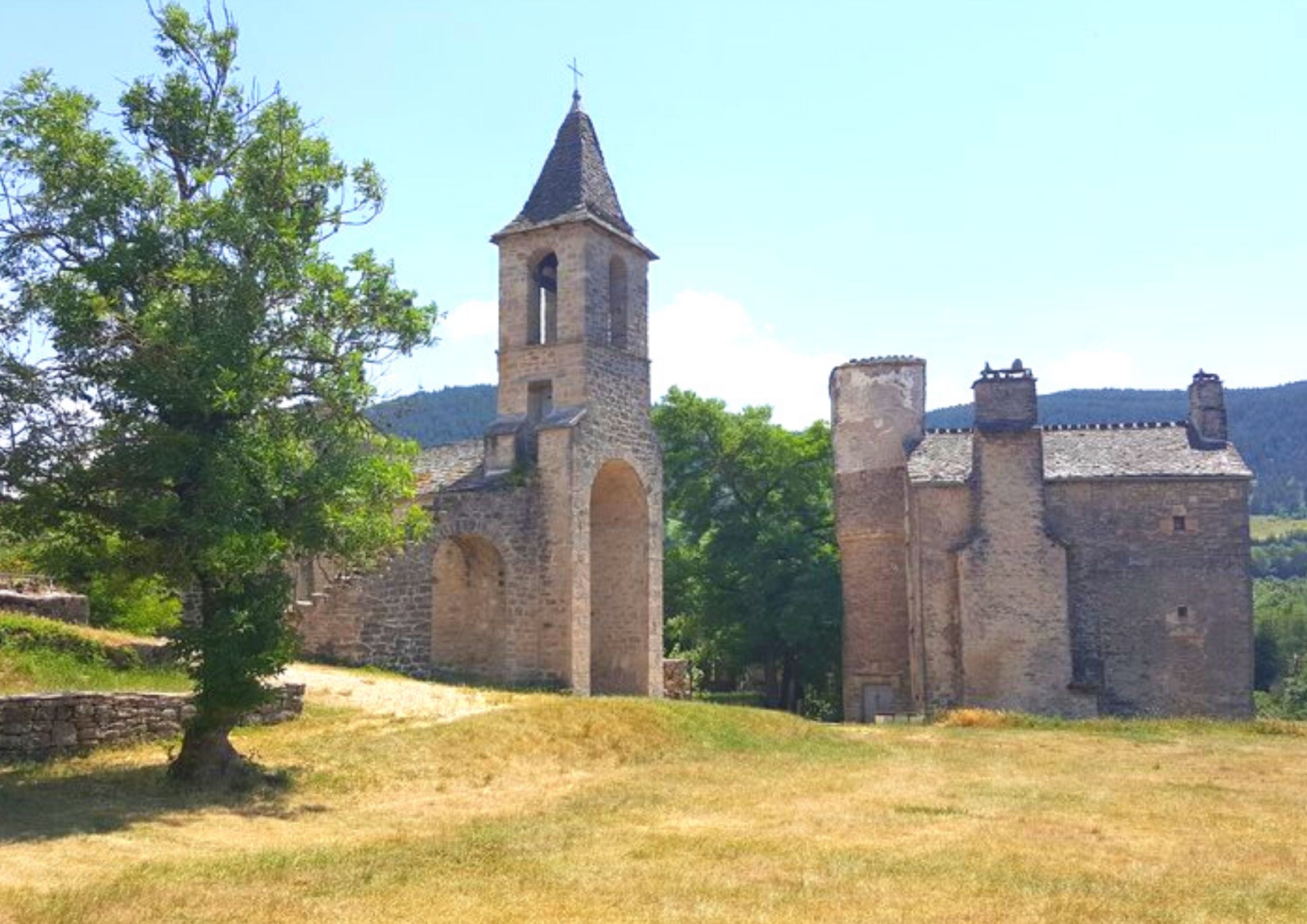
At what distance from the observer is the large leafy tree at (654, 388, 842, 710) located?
3581 cm

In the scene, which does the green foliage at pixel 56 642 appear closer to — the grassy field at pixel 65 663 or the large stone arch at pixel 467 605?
the grassy field at pixel 65 663

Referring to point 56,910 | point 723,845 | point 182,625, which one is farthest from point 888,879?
point 182,625

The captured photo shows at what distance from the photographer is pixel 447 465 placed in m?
28.8

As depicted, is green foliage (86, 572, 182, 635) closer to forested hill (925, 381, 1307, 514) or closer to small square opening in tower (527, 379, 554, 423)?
small square opening in tower (527, 379, 554, 423)

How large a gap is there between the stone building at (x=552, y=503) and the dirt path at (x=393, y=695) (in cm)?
259

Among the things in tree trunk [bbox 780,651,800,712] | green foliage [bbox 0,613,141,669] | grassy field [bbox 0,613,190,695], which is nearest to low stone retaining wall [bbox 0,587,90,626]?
grassy field [bbox 0,613,190,695]

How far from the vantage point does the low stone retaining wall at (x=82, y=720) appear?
13961 mm

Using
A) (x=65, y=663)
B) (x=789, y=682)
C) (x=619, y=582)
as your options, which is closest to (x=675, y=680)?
(x=619, y=582)

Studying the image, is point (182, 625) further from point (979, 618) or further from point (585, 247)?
point (979, 618)

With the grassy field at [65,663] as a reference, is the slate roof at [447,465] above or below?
above

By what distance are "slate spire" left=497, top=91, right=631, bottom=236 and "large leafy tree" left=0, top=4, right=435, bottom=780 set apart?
1227 cm

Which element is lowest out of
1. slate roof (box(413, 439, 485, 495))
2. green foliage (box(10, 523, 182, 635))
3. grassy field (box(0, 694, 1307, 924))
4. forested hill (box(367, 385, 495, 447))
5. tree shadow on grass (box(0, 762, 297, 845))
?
grassy field (box(0, 694, 1307, 924))

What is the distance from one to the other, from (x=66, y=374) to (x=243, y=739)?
17.5 feet

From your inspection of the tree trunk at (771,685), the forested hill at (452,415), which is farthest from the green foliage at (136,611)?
the forested hill at (452,415)
